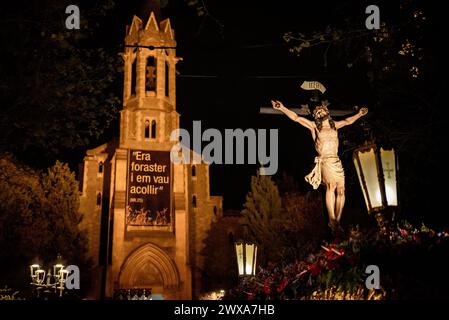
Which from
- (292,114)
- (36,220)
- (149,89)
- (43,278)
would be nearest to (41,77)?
(292,114)

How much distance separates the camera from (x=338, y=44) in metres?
9.79

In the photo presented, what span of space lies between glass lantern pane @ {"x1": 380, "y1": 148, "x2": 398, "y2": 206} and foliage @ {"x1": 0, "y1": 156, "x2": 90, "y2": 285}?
2400 centimetres

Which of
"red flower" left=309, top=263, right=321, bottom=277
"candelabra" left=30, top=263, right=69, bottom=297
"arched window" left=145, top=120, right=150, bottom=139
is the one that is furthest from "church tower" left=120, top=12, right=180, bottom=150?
"red flower" left=309, top=263, right=321, bottom=277

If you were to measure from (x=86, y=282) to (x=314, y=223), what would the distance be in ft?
49.0

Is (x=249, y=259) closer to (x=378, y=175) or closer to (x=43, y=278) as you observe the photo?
(x=378, y=175)

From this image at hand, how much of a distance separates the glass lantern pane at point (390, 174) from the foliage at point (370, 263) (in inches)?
19.2

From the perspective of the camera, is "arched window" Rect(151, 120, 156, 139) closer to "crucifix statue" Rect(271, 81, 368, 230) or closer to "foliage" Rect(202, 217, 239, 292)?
"foliage" Rect(202, 217, 239, 292)

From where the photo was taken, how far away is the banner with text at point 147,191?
34.3 metres

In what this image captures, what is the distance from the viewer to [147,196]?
34.5m

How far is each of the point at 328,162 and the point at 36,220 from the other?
82.6ft

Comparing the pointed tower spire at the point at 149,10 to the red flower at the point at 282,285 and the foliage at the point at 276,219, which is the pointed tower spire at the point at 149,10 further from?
the red flower at the point at 282,285

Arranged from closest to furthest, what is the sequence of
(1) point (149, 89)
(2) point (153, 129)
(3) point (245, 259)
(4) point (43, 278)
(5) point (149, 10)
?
(3) point (245, 259)
(4) point (43, 278)
(2) point (153, 129)
(1) point (149, 89)
(5) point (149, 10)
